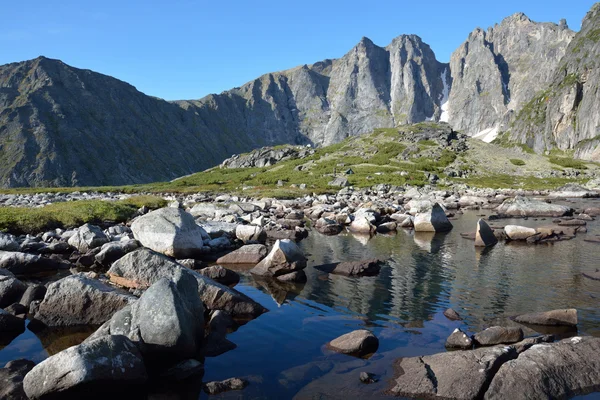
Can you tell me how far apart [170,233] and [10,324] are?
1042cm

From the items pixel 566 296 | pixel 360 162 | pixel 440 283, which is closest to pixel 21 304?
pixel 440 283

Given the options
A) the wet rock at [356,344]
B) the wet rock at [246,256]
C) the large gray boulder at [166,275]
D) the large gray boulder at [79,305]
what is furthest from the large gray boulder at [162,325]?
the wet rock at [246,256]

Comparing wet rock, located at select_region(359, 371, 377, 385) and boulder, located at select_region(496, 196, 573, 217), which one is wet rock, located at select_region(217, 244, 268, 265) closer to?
wet rock, located at select_region(359, 371, 377, 385)

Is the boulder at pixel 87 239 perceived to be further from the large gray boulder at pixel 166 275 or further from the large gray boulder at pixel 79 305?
the large gray boulder at pixel 79 305

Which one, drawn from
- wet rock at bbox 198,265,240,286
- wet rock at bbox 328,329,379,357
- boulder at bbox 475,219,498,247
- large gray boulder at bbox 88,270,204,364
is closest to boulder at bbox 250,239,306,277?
wet rock at bbox 198,265,240,286

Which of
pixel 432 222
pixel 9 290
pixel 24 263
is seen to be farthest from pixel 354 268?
pixel 432 222

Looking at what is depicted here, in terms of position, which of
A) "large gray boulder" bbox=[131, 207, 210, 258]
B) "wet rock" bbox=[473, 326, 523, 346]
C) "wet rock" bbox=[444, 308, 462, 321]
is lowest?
"wet rock" bbox=[444, 308, 462, 321]

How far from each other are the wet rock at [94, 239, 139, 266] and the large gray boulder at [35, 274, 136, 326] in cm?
812

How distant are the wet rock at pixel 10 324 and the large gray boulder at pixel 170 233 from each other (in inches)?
385

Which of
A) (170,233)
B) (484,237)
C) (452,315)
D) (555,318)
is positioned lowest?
(452,315)

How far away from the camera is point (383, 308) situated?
1555cm

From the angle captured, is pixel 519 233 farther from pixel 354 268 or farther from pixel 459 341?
pixel 459 341

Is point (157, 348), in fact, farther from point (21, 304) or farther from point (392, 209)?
point (392, 209)

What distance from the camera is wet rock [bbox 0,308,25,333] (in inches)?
506
